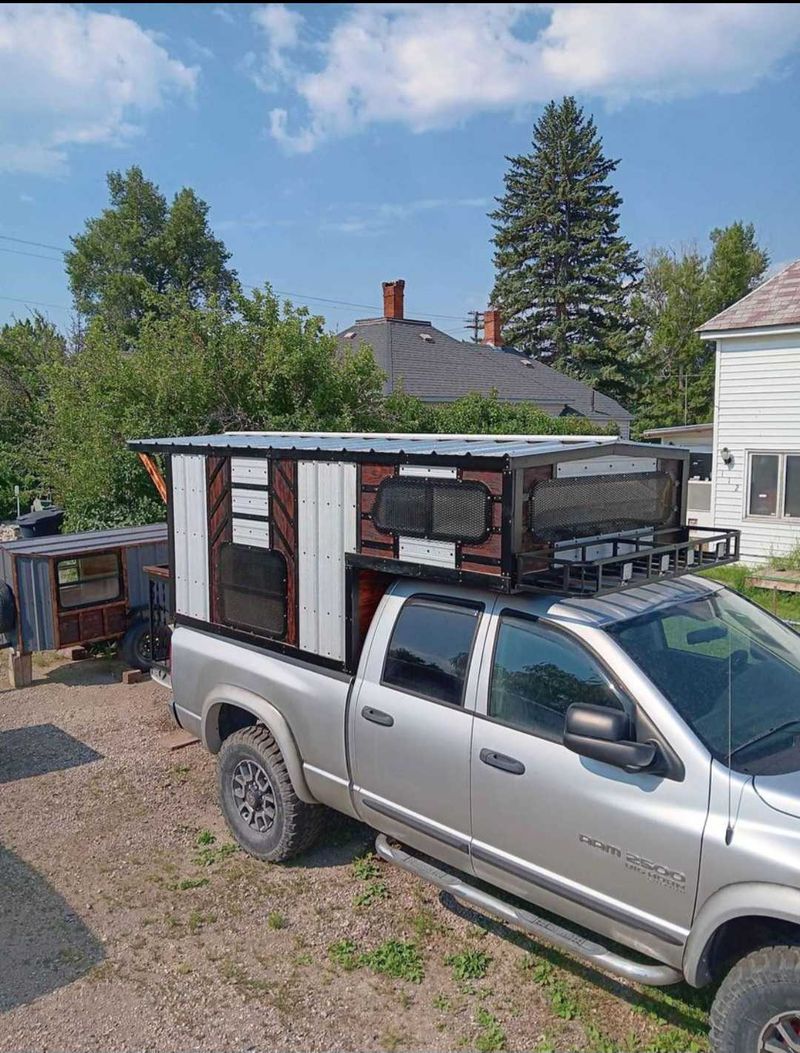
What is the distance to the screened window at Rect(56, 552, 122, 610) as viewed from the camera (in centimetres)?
843

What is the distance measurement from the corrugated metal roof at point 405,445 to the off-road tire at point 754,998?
2077 millimetres

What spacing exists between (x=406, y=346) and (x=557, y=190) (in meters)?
22.1

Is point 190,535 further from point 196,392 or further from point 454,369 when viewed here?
point 454,369

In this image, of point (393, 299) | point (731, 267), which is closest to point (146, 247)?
point (393, 299)

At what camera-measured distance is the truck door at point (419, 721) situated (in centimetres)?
370

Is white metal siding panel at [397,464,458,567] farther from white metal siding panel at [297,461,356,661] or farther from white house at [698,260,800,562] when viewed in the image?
white house at [698,260,800,562]

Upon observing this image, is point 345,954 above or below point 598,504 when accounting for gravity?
below

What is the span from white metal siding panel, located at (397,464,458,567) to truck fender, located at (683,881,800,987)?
172 cm

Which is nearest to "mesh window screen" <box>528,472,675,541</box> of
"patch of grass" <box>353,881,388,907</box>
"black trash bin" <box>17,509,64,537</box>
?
"patch of grass" <box>353,881,388,907</box>

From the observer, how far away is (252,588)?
16.2ft

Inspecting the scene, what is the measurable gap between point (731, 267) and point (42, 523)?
37.5 m

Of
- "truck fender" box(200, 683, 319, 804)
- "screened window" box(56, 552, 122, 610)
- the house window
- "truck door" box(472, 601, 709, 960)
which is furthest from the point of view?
the house window

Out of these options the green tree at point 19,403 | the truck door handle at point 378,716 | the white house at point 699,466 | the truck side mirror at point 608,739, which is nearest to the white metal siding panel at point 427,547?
the truck door handle at point 378,716

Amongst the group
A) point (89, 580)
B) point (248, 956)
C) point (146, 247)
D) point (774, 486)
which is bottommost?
point (248, 956)
